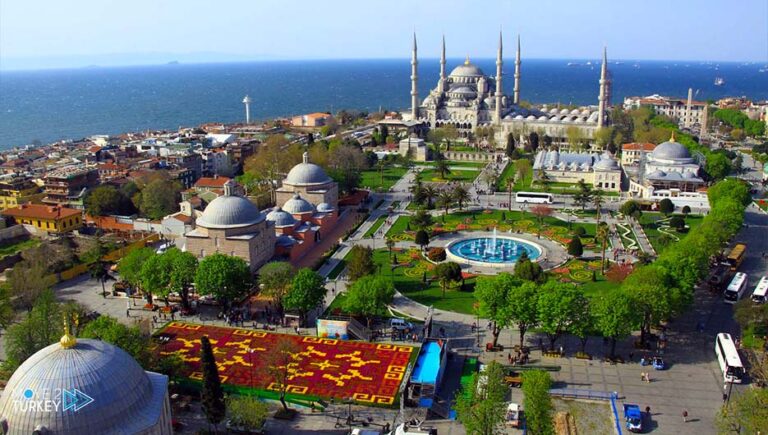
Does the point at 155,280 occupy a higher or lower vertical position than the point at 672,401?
higher

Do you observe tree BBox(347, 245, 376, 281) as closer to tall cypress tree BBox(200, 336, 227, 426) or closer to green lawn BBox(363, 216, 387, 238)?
green lawn BBox(363, 216, 387, 238)

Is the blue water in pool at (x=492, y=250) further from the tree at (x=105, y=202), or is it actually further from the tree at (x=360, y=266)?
the tree at (x=105, y=202)

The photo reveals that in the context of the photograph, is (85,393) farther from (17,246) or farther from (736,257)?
(736,257)

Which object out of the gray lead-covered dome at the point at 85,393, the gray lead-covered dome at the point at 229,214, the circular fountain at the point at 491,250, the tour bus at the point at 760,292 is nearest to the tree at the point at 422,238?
the circular fountain at the point at 491,250

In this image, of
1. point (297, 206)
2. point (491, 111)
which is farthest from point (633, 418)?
point (491, 111)

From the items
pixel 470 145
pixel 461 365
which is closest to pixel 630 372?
pixel 461 365

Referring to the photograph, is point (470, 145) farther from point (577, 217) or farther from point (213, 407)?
point (213, 407)
